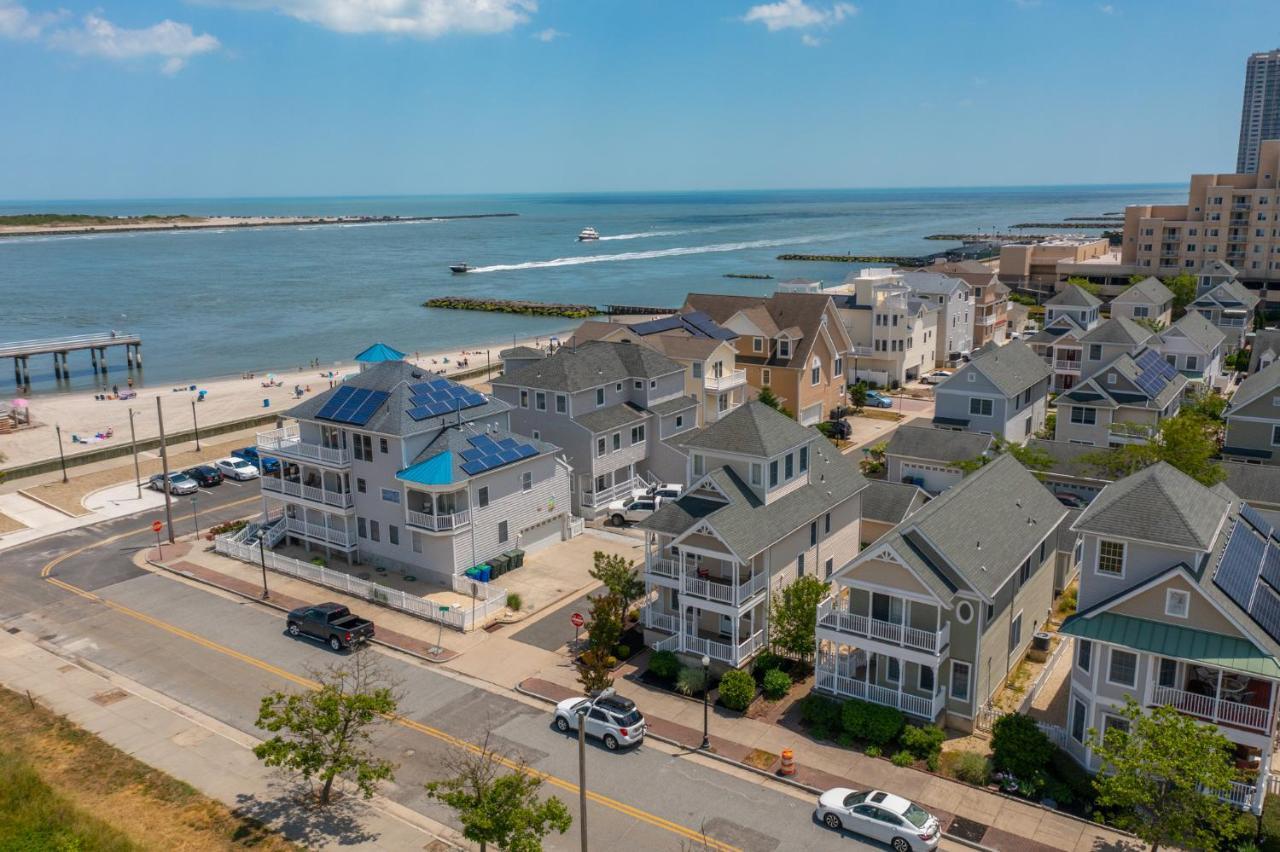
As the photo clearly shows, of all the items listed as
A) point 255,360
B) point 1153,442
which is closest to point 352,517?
point 1153,442

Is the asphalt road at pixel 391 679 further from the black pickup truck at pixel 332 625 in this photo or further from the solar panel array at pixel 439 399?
the solar panel array at pixel 439 399

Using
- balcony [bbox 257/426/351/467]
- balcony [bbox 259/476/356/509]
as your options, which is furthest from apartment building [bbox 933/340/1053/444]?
balcony [bbox 257/426/351/467]

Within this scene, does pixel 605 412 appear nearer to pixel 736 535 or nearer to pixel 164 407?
pixel 736 535

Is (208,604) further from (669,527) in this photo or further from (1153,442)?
(1153,442)

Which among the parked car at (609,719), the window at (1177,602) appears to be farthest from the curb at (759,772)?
the window at (1177,602)

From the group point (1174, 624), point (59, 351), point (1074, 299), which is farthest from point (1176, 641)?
point (59, 351)
